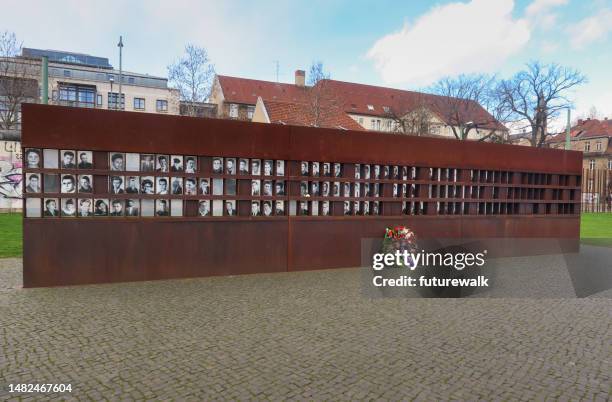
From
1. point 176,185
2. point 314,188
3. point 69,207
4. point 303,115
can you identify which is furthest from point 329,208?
point 303,115

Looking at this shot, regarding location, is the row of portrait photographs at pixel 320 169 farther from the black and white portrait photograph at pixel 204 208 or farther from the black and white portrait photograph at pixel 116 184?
the black and white portrait photograph at pixel 116 184

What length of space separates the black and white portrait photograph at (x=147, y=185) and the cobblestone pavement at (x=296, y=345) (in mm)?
1809

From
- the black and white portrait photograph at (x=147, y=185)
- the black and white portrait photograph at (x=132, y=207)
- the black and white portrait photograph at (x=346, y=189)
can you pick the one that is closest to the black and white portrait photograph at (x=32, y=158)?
the black and white portrait photograph at (x=132, y=207)

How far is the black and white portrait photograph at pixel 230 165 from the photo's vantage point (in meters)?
8.31

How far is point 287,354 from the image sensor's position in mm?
4379

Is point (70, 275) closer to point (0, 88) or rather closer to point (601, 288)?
point (601, 288)

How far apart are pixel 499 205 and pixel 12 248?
13147mm

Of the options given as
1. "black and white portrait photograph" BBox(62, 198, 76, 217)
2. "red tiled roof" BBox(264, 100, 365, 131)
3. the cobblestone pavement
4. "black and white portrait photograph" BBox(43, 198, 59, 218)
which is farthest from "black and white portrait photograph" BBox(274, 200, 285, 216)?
"red tiled roof" BBox(264, 100, 365, 131)

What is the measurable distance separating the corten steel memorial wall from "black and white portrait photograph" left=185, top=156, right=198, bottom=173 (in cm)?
2

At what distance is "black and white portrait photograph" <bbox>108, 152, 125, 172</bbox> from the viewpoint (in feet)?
24.5

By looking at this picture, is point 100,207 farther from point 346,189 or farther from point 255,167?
point 346,189

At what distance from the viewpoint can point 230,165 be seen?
8367 mm

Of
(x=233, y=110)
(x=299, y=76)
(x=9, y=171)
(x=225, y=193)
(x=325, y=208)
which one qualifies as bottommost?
(x=325, y=208)

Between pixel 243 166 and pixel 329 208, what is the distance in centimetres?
214
